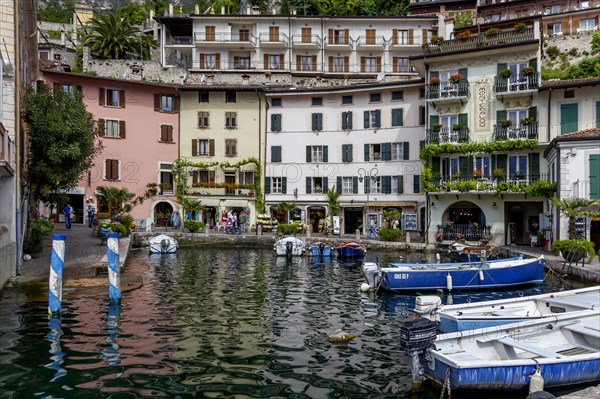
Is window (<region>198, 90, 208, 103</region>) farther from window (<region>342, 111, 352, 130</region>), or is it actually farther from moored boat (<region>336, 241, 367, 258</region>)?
moored boat (<region>336, 241, 367, 258</region>)

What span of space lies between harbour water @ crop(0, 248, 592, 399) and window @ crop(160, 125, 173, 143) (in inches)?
1272

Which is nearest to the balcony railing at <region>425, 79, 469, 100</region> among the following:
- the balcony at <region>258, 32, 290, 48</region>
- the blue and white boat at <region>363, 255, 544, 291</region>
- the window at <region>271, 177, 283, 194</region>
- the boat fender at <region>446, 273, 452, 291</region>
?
the window at <region>271, 177, 283, 194</region>

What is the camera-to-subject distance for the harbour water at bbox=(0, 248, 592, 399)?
414 inches

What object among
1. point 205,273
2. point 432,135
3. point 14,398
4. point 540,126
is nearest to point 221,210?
point 432,135

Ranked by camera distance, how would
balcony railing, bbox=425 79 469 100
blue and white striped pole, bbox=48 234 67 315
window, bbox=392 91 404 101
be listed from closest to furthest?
blue and white striped pole, bbox=48 234 67 315, balcony railing, bbox=425 79 469 100, window, bbox=392 91 404 101

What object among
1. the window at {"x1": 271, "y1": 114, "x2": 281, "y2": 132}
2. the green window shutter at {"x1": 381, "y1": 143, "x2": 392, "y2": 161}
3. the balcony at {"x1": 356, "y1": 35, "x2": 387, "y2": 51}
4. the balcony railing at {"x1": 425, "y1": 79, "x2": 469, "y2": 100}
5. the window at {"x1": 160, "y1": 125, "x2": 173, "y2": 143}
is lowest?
the green window shutter at {"x1": 381, "y1": 143, "x2": 392, "y2": 161}

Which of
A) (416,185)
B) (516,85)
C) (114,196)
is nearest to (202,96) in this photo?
(114,196)

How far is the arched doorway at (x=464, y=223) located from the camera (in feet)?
133

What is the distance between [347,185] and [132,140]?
20.8 m

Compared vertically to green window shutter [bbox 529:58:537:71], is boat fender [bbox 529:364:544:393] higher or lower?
lower

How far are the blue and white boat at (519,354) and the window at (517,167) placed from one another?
2862 centimetres

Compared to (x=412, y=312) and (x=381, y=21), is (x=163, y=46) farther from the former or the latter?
(x=412, y=312)

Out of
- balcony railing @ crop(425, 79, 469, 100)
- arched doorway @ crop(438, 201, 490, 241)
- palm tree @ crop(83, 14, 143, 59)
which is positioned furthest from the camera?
palm tree @ crop(83, 14, 143, 59)

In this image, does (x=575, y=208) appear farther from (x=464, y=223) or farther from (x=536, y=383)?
(x=536, y=383)
